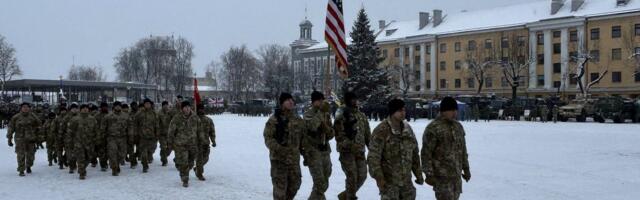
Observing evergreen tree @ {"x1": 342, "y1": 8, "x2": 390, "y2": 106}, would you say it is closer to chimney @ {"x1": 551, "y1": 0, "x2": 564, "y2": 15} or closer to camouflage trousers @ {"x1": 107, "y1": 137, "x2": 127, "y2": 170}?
chimney @ {"x1": 551, "y1": 0, "x2": 564, "y2": 15}

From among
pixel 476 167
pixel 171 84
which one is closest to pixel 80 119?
pixel 476 167

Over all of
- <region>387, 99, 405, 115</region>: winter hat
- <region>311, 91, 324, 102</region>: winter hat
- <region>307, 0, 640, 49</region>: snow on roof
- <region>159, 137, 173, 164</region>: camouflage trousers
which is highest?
<region>307, 0, 640, 49</region>: snow on roof

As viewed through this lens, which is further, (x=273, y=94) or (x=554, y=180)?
(x=273, y=94)

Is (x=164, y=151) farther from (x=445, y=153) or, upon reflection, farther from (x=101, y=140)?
(x=445, y=153)

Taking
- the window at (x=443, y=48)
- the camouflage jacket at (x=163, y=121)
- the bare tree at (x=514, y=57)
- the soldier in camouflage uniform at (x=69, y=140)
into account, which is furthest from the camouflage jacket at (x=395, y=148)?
the window at (x=443, y=48)

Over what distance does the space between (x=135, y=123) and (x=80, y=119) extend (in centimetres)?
153

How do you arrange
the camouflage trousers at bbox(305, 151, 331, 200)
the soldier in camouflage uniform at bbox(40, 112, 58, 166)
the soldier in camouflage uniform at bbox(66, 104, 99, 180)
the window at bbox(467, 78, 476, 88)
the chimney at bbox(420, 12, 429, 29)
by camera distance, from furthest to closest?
the chimney at bbox(420, 12, 429, 29)
the window at bbox(467, 78, 476, 88)
the soldier in camouflage uniform at bbox(40, 112, 58, 166)
the soldier in camouflage uniform at bbox(66, 104, 99, 180)
the camouflage trousers at bbox(305, 151, 331, 200)

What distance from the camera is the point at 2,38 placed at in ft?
260

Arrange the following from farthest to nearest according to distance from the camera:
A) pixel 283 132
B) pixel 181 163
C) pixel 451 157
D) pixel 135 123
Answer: pixel 135 123 < pixel 181 163 < pixel 283 132 < pixel 451 157

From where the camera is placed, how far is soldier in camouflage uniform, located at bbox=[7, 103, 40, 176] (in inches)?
596

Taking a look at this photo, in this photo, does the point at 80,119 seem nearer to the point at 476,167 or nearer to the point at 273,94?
the point at 476,167

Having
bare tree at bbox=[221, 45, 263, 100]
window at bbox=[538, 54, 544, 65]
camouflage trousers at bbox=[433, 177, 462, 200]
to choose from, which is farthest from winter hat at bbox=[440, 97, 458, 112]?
bare tree at bbox=[221, 45, 263, 100]

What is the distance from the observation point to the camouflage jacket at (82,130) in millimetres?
14706

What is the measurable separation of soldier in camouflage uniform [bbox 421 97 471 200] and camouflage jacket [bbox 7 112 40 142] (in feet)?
34.8
